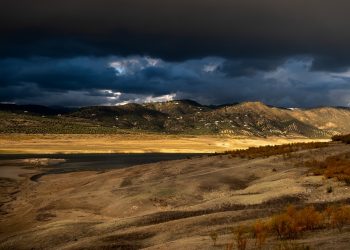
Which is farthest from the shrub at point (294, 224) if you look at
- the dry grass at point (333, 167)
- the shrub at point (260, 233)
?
the dry grass at point (333, 167)

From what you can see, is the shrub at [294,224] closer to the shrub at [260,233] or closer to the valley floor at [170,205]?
the shrub at [260,233]

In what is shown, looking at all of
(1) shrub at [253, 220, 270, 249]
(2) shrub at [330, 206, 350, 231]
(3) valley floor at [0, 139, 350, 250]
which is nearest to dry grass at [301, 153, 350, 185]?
(3) valley floor at [0, 139, 350, 250]

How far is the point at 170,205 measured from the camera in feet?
103

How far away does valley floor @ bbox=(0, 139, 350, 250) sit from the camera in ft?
65.7

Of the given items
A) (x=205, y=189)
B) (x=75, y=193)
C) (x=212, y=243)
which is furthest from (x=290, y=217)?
(x=75, y=193)

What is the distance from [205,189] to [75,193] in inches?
502

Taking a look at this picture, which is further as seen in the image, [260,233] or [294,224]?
[294,224]

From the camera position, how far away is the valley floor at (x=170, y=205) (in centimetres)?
2002

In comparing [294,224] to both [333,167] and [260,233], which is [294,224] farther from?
[333,167]

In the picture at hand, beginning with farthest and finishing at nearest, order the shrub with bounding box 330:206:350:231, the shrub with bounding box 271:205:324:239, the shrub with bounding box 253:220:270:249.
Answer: the shrub with bounding box 330:206:350:231, the shrub with bounding box 271:205:324:239, the shrub with bounding box 253:220:270:249

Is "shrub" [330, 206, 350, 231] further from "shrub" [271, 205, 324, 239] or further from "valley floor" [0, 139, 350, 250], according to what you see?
"valley floor" [0, 139, 350, 250]

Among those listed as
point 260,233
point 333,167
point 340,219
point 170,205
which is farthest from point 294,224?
point 333,167

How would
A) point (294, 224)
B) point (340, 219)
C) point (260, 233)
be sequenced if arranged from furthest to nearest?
point (340, 219) < point (294, 224) < point (260, 233)

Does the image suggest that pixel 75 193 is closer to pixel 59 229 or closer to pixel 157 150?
pixel 59 229
